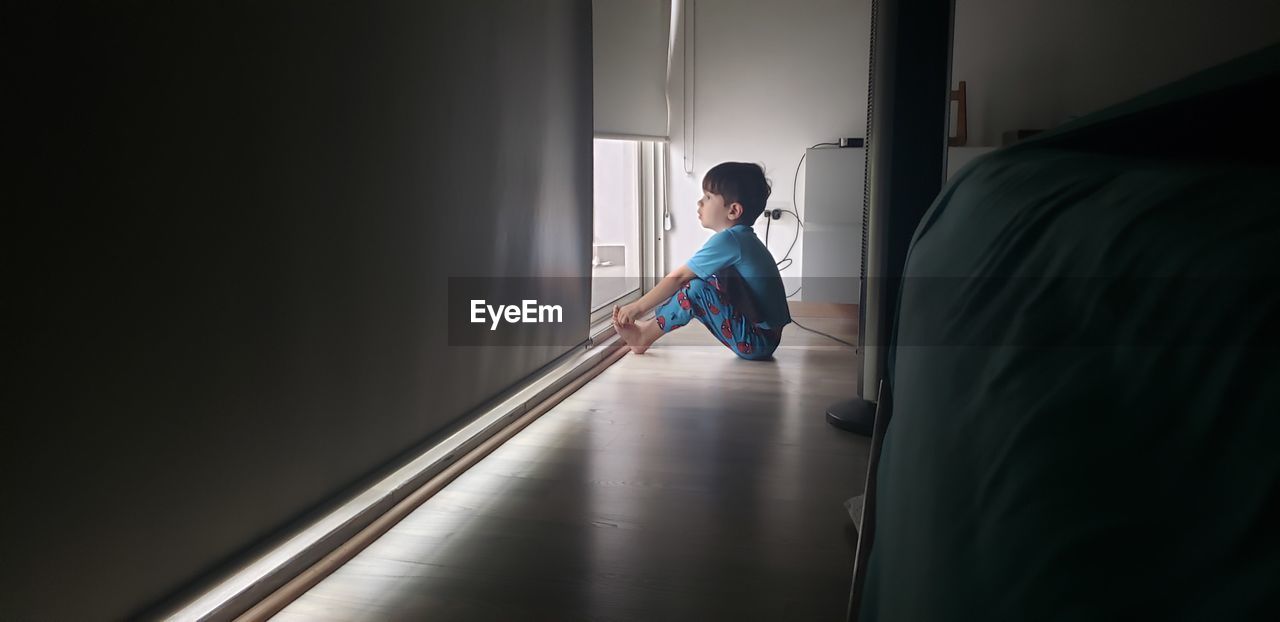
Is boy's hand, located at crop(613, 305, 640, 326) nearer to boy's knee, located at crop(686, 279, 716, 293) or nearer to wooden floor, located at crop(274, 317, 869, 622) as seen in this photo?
boy's knee, located at crop(686, 279, 716, 293)

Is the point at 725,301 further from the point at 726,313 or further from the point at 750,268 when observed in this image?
the point at 750,268

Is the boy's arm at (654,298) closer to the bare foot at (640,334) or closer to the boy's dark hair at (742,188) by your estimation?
the bare foot at (640,334)

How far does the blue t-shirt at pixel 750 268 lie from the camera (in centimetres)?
280

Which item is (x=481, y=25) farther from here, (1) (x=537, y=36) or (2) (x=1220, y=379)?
(2) (x=1220, y=379)

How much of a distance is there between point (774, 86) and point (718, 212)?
1.07 metres

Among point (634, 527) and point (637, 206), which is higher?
point (637, 206)

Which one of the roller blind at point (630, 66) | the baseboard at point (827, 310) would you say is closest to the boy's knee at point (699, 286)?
the roller blind at point (630, 66)

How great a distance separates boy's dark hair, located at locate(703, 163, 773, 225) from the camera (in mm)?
3054

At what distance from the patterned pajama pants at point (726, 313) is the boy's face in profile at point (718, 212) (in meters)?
0.31

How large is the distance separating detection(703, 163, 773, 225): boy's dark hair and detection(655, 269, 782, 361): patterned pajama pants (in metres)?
0.34

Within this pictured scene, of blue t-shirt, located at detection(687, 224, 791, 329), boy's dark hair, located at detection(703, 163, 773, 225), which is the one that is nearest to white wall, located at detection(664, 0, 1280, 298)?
boy's dark hair, located at detection(703, 163, 773, 225)

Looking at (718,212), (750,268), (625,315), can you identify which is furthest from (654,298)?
(718,212)

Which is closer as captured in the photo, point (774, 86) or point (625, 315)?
point (625, 315)

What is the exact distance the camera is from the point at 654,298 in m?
2.78
